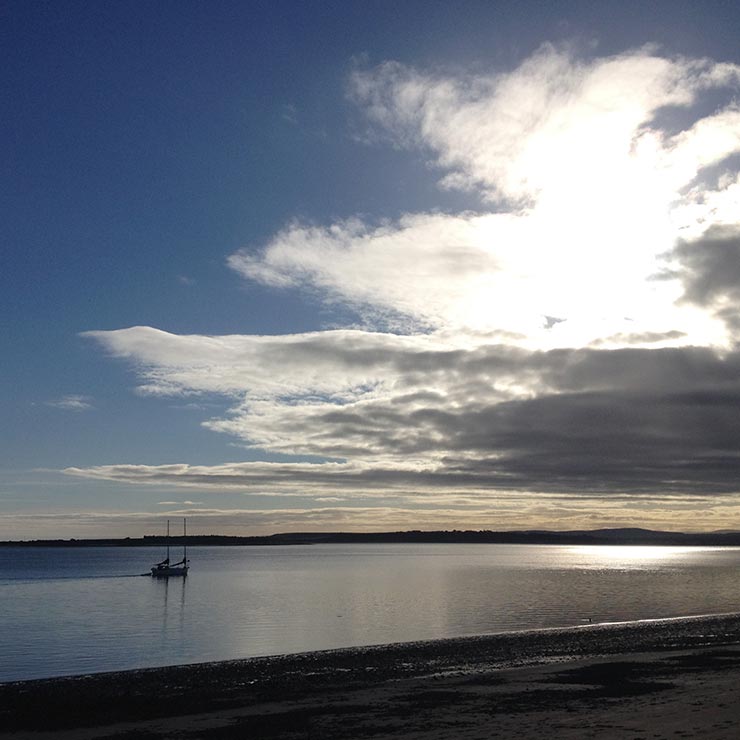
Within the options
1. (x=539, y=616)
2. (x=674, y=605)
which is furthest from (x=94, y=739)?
(x=674, y=605)

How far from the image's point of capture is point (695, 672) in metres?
32.4

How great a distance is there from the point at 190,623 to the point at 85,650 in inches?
620

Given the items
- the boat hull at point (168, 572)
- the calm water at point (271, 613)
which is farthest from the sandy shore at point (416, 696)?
the boat hull at point (168, 572)

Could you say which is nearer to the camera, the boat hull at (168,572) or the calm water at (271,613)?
the calm water at (271,613)

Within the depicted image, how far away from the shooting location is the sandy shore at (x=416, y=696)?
22547 millimetres

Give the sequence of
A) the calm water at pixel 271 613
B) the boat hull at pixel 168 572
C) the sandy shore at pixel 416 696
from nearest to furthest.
Answer: the sandy shore at pixel 416 696 → the calm water at pixel 271 613 → the boat hull at pixel 168 572

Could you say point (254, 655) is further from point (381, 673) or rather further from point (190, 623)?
point (190, 623)

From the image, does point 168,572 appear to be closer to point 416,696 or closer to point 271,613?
point 271,613

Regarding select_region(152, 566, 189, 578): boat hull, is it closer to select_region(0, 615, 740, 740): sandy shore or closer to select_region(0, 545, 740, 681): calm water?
select_region(0, 545, 740, 681): calm water

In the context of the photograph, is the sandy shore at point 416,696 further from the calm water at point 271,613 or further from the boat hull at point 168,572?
the boat hull at point 168,572

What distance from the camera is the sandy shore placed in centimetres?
2255

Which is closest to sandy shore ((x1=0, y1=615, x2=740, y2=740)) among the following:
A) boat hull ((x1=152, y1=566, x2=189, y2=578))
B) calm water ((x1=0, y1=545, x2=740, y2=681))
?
calm water ((x1=0, y1=545, x2=740, y2=681))

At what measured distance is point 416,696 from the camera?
2878 cm

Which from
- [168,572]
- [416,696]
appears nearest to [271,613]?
A: [416,696]
